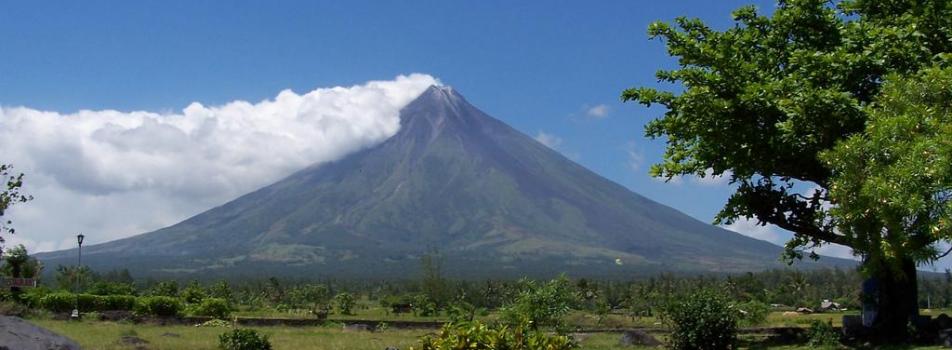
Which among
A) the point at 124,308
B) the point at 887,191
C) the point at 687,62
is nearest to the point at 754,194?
the point at 687,62

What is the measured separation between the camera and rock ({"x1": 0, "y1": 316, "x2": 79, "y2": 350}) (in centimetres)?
1631

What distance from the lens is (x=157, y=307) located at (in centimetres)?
4781

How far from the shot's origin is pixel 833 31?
75.2 ft

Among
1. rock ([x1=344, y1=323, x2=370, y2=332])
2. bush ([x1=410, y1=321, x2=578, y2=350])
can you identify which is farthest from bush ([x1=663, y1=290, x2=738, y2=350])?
rock ([x1=344, y1=323, x2=370, y2=332])

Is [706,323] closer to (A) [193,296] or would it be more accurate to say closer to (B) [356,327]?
(B) [356,327]

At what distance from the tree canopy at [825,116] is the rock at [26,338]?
1467 cm

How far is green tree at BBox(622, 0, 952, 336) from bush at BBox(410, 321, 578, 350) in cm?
700

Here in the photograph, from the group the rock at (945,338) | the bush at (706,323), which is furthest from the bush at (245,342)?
the rock at (945,338)

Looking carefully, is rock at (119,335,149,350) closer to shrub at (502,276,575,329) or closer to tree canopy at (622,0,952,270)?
shrub at (502,276,575,329)

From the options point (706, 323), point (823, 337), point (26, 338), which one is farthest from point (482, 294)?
point (26, 338)

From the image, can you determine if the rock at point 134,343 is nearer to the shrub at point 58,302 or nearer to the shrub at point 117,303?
the shrub at point 58,302

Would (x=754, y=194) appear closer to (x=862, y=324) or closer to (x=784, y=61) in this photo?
(x=784, y=61)

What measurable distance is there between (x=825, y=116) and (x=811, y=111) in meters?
0.36

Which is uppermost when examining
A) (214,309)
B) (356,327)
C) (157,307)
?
(157,307)
